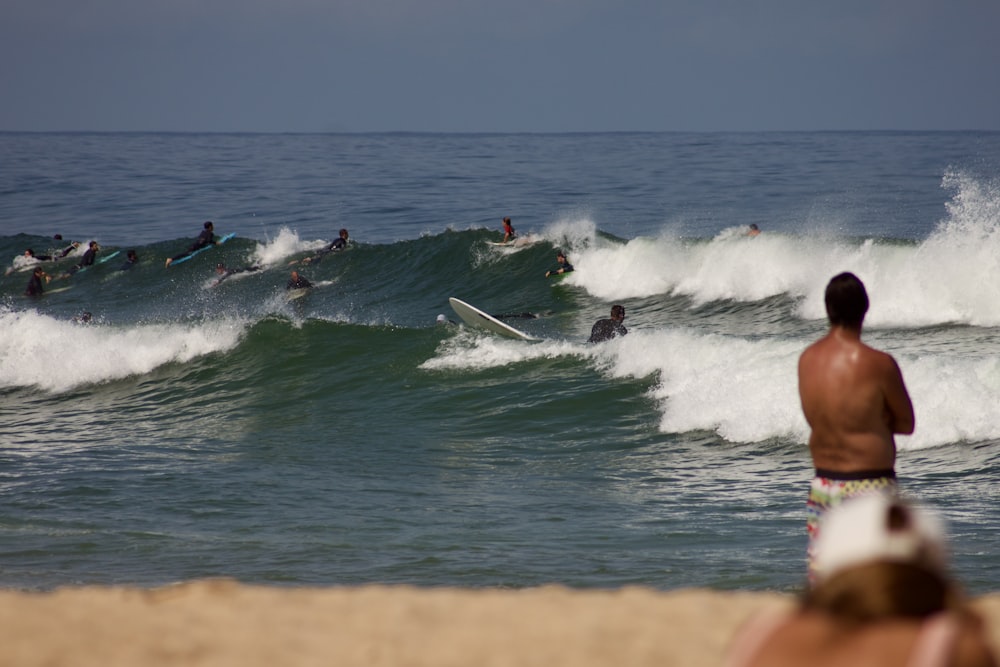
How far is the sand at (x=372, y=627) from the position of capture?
370 cm

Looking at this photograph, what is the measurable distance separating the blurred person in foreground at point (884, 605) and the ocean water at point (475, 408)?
4986mm

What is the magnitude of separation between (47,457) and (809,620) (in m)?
11.6

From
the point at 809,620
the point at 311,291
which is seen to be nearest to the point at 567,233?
the point at 311,291

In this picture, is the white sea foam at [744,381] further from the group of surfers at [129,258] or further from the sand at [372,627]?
the group of surfers at [129,258]

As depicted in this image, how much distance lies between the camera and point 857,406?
13.1ft

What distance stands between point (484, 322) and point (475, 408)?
4.39m

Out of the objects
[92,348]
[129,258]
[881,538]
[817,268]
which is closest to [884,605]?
[881,538]

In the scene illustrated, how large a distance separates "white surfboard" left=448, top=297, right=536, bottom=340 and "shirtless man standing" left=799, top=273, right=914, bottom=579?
41.6 feet

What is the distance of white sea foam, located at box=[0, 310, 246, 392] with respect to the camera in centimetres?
1728

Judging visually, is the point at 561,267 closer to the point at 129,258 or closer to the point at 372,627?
the point at 129,258

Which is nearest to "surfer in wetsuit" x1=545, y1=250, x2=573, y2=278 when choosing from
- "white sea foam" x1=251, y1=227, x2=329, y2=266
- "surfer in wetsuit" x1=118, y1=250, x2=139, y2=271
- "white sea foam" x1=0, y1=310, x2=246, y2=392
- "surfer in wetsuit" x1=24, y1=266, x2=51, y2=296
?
"white sea foam" x1=0, y1=310, x2=246, y2=392

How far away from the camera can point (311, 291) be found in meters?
25.8

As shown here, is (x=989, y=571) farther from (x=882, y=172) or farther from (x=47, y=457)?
(x=882, y=172)

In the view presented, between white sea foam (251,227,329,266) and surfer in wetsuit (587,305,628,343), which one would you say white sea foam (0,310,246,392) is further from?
white sea foam (251,227,329,266)
